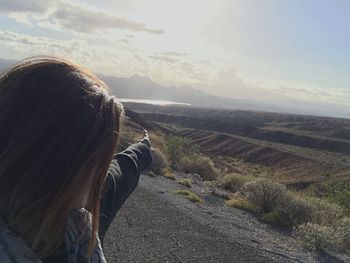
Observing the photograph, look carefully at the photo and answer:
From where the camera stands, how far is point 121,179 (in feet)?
6.93

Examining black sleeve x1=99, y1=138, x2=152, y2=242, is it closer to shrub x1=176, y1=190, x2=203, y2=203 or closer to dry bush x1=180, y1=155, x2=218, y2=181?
shrub x1=176, y1=190, x2=203, y2=203

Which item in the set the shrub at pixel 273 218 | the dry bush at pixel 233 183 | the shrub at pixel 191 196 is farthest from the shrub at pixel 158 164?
the shrub at pixel 273 218

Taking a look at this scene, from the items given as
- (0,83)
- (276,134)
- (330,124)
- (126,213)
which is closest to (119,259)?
(126,213)

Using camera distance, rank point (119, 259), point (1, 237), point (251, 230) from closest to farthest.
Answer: point (1, 237) < point (119, 259) < point (251, 230)

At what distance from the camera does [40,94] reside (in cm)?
131

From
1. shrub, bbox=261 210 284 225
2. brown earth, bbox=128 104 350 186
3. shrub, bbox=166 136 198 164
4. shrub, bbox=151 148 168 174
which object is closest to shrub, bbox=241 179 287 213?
shrub, bbox=261 210 284 225

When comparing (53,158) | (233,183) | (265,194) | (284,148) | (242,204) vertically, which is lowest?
(284,148)

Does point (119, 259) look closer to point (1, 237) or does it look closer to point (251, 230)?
point (251, 230)

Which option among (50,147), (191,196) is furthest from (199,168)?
(50,147)

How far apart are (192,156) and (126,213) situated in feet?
50.2

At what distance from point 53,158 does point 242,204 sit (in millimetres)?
11379

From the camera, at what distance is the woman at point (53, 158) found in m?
1.20

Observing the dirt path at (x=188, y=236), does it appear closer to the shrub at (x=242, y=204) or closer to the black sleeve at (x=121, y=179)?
the shrub at (x=242, y=204)

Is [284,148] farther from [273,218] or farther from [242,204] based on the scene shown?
[273,218]
